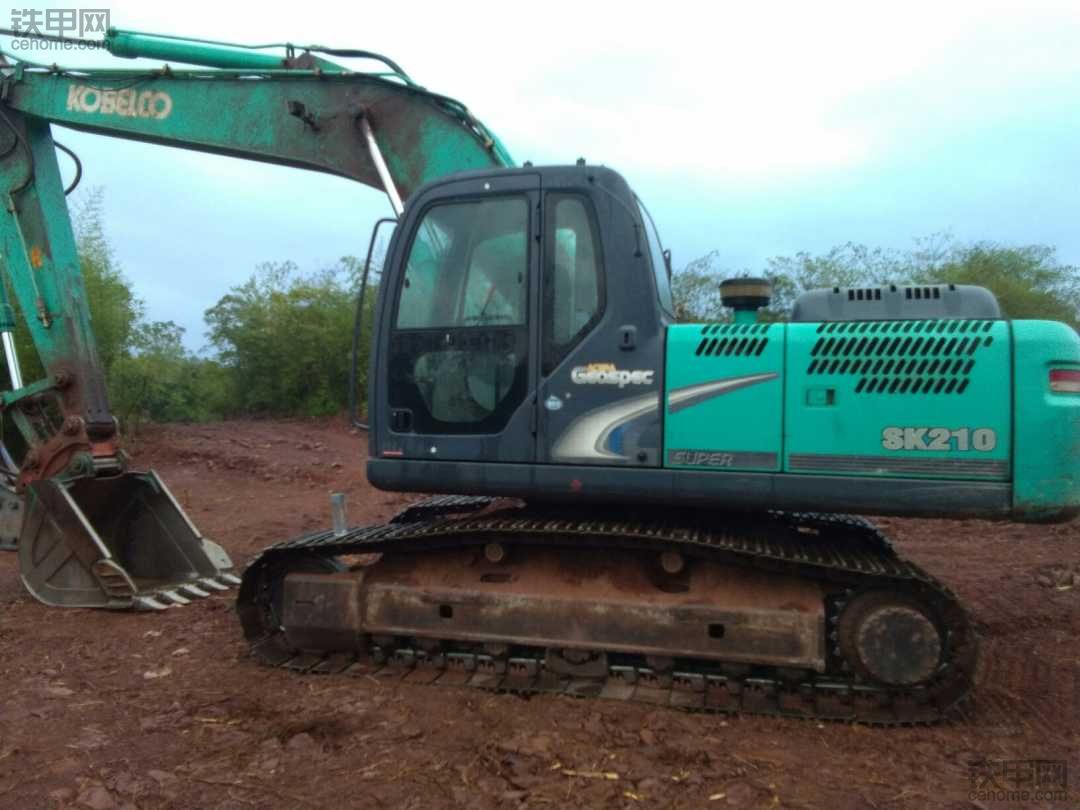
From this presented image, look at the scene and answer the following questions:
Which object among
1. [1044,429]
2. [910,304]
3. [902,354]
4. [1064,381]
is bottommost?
[1044,429]

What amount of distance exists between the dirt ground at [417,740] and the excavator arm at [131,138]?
0.69 meters

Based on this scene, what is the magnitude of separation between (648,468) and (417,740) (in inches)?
63.4

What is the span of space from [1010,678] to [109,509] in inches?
234

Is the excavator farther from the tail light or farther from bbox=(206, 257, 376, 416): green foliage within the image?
bbox=(206, 257, 376, 416): green foliage

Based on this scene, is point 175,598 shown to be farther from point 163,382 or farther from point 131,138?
point 163,382

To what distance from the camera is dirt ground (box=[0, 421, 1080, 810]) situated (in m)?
3.33

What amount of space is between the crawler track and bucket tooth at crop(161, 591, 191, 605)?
Result: 1213mm

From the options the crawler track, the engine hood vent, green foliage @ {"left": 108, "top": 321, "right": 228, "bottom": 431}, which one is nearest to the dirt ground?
the crawler track

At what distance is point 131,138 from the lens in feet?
20.2

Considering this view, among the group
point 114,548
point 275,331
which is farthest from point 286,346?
point 114,548

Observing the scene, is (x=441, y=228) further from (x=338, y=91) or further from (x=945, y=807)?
(x=945, y=807)
